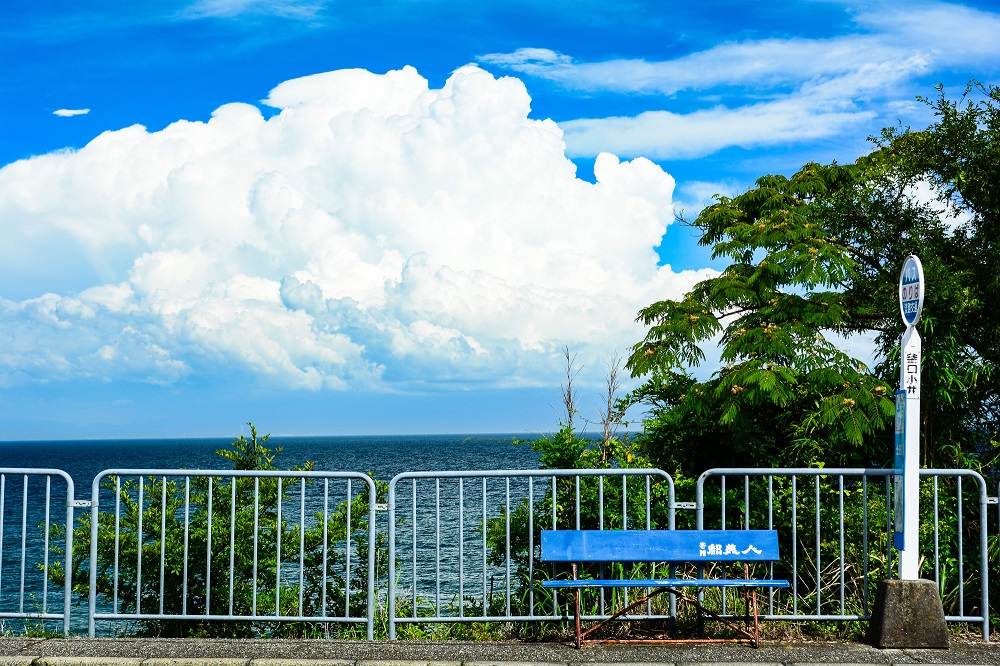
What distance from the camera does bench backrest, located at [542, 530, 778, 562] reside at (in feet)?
22.6

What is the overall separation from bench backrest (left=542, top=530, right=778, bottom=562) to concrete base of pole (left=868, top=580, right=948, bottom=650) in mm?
912

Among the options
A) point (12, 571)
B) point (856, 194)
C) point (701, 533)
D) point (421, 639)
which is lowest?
point (12, 571)

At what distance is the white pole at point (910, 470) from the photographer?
6906mm

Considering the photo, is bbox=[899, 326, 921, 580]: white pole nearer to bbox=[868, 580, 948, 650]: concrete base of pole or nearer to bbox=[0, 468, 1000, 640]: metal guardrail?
bbox=[868, 580, 948, 650]: concrete base of pole

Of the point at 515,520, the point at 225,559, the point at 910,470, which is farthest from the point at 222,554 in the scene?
the point at 910,470

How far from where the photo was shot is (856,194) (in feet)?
37.2

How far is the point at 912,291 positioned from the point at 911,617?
2.44m

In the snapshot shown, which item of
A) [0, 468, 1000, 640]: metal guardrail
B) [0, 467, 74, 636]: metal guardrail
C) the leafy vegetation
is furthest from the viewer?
the leafy vegetation

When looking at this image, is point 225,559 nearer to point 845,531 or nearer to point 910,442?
point 845,531

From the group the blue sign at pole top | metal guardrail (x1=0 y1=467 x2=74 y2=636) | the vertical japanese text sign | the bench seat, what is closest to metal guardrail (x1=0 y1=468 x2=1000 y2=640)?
metal guardrail (x1=0 y1=467 x2=74 y2=636)

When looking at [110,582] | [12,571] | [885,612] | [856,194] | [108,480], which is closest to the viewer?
[885,612]

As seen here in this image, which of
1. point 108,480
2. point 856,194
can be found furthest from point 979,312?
point 108,480

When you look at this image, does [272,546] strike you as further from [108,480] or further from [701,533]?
[701,533]

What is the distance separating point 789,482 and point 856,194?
3.98 m
